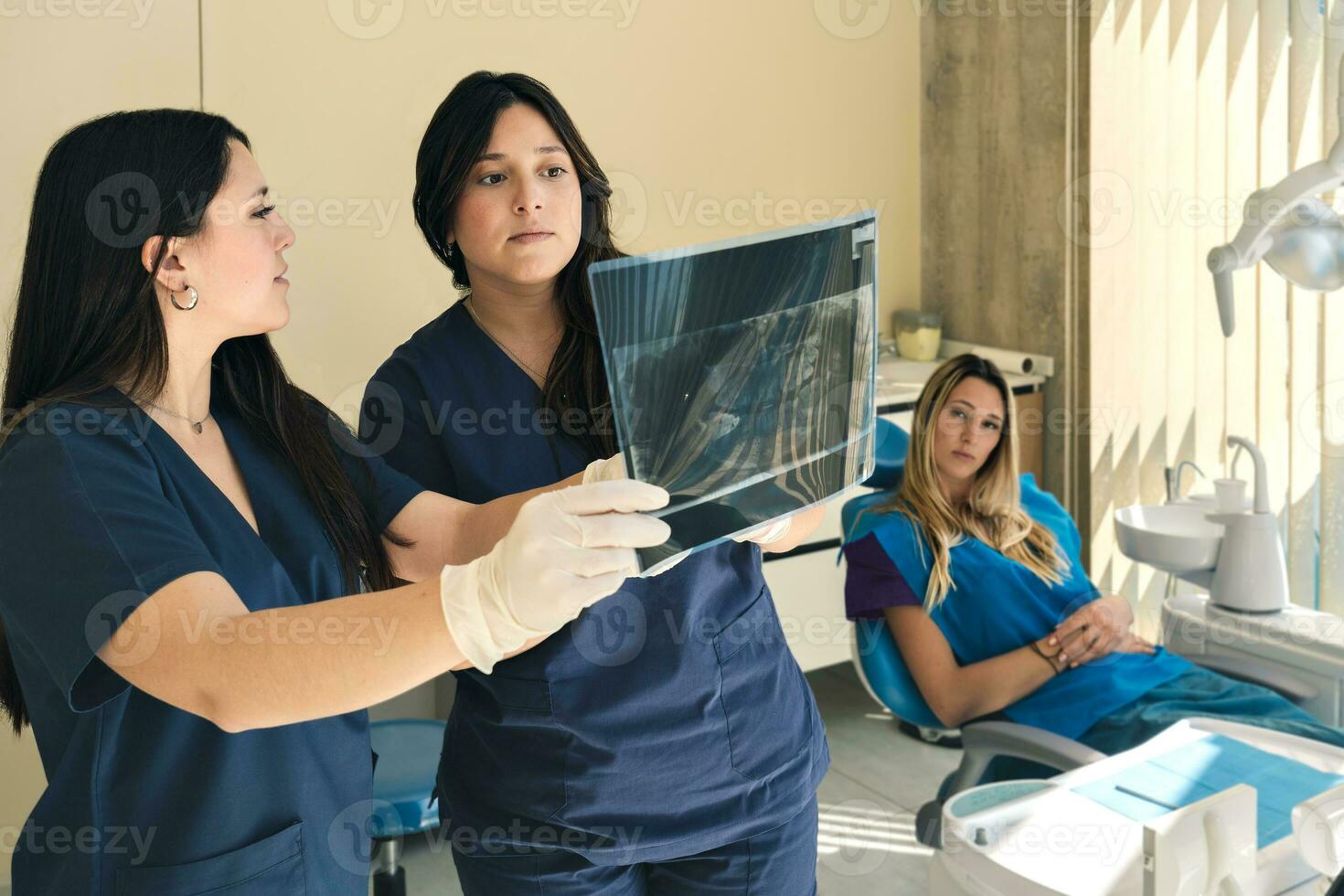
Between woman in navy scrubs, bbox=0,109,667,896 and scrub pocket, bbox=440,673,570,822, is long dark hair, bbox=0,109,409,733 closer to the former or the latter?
woman in navy scrubs, bbox=0,109,667,896

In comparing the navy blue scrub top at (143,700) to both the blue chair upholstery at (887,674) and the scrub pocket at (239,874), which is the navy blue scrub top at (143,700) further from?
the blue chair upholstery at (887,674)

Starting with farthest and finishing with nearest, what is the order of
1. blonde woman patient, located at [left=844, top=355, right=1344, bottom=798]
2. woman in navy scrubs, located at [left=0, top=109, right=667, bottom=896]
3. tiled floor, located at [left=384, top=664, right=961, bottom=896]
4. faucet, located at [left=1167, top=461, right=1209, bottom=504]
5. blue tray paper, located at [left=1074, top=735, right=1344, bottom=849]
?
faucet, located at [left=1167, top=461, right=1209, bottom=504] → tiled floor, located at [left=384, top=664, right=961, bottom=896] → blonde woman patient, located at [left=844, top=355, right=1344, bottom=798] → blue tray paper, located at [left=1074, top=735, right=1344, bottom=849] → woman in navy scrubs, located at [left=0, top=109, right=667, bottom=896]

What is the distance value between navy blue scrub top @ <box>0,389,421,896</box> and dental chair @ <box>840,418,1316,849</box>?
4.18 ft

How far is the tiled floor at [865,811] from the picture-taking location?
8.54 ft

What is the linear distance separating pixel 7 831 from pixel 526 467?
5.92 feet

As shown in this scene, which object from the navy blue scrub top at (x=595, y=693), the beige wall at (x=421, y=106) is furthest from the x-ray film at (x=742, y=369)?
the beige wall at (x=421, y=106)

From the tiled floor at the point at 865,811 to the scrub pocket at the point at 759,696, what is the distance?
1293 mm

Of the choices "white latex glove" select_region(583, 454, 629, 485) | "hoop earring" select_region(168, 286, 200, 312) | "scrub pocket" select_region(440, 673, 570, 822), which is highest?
"hoop earring" select_region(168, 286, 200, 312)

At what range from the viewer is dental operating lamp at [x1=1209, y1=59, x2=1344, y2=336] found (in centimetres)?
197

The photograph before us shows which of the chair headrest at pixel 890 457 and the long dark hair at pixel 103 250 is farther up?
the long dark hair at pixel 103 250

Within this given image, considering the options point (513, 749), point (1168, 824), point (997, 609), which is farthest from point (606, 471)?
point (997, 609)

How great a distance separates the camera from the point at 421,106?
288cm

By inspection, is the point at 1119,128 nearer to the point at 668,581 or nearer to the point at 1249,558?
the point at 1249,558

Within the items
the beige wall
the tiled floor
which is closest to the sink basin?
the tiled floor
